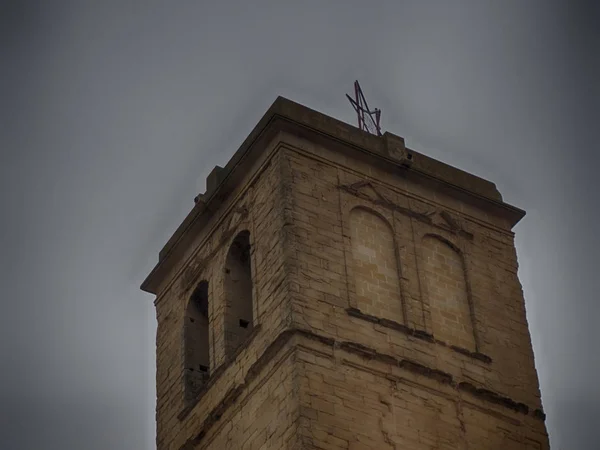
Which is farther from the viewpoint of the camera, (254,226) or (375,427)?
(254,226)

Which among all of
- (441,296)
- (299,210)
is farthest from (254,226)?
(441,296)

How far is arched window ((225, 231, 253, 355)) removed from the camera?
43.9m

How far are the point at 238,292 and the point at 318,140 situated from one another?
3405 mm

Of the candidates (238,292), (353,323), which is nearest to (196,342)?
(238,292)

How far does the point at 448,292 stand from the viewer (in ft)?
146

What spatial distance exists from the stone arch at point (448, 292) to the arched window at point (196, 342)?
4.72m

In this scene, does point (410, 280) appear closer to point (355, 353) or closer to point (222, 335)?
point (355, 353)

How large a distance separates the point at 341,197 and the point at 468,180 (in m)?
3.77

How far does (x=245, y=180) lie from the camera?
4509 cm

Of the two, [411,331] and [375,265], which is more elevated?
[375,265]

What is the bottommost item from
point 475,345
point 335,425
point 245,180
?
point 335,425

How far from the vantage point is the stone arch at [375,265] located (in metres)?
42.8

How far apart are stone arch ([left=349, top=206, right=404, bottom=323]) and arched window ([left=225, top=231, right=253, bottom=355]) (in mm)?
2303

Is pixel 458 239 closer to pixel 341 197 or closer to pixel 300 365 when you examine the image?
pixel 341 197
